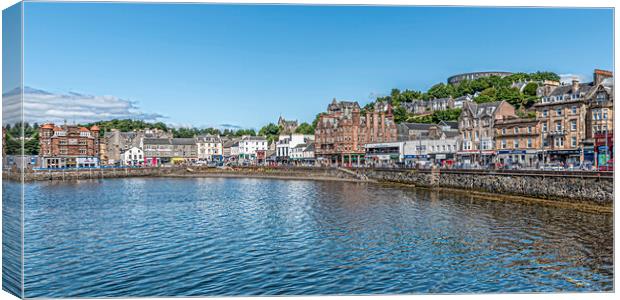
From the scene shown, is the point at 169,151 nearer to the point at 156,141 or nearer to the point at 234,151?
the point at 156,141

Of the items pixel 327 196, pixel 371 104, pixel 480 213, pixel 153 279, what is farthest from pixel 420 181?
pixel 371 104

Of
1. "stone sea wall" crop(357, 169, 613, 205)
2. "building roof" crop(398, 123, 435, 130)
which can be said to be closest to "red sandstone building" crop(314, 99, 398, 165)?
"building roof" crop(398, 123, 435, 130)

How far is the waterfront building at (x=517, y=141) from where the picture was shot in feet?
167

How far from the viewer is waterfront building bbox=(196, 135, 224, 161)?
111 meters

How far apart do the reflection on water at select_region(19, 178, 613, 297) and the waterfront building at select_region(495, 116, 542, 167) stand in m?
21.0

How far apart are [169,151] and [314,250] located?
91.2 m

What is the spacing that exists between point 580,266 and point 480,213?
43.8ft

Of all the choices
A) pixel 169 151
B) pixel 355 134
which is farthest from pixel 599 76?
pixel 169 151

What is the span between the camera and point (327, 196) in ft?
139

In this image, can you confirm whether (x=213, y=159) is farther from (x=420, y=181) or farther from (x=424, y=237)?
(x=424, y=237)

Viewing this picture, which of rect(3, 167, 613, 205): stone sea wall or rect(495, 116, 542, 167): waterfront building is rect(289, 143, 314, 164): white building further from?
rect(495, 116, 542, 167): waterfront building

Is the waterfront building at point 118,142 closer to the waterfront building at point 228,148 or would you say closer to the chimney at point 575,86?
the waterfront building at point 228,148

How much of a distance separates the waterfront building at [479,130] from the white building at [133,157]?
64.6m

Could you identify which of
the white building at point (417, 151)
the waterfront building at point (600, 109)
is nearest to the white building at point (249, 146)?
the white building at point (417, 151)
